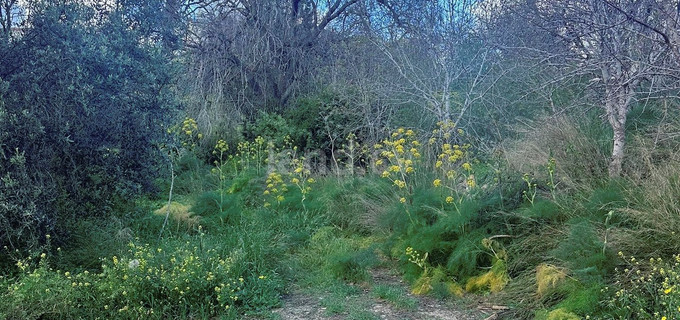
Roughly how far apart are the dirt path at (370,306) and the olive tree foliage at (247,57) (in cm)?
576

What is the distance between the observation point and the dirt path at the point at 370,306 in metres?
4.00

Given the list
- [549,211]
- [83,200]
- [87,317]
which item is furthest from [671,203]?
[83,200]

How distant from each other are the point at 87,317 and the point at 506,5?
6641 millimetres

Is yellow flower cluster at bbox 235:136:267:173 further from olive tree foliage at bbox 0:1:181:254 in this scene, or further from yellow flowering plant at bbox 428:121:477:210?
yellow flowering plant at bbox 428:121:477:210

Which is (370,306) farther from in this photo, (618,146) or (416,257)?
(618,146)

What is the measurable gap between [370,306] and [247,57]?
22.3ft

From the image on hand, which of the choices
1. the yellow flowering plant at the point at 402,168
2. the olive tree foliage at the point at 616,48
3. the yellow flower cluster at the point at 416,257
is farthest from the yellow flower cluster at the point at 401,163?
the olive tree foliage at the point at 616,48

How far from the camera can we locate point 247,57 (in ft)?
33.1

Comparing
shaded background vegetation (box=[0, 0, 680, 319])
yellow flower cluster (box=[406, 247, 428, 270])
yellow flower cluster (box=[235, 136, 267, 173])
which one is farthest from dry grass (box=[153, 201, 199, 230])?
yellow flower cluster (box=[406, 247, 428, 270])

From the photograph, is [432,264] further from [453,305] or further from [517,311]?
[517,311]

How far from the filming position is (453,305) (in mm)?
4180

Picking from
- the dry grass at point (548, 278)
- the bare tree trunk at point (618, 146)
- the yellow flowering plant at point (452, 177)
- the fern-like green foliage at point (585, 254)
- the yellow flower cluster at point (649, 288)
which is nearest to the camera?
Answer: the yellow flower cluster at point (649, 288)

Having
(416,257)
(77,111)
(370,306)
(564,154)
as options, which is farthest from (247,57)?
(370,306)

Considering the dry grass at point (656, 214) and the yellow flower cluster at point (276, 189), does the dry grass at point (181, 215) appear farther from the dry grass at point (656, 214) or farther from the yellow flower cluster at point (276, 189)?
the dry grass at point (656, 214)
